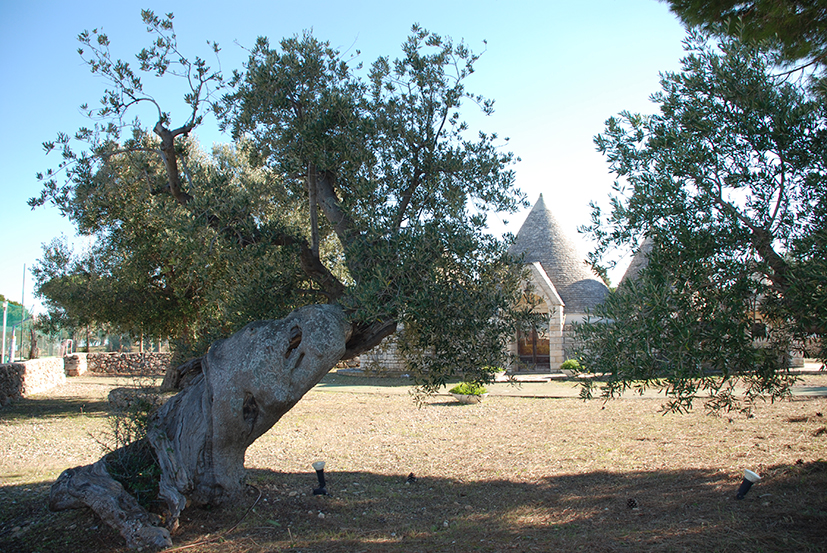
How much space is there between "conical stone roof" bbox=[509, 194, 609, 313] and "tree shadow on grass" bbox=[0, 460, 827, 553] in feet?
61.8

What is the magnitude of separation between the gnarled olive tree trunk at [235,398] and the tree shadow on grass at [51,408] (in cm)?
1029

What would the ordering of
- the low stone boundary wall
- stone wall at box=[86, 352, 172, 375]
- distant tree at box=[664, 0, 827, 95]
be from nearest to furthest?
distant tree at box=[664, 0, 827, 95] < the low stone boundary wall < stone wall at box=[86, 352, 172, 375]

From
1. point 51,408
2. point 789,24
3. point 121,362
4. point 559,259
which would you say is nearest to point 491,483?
point 789,24

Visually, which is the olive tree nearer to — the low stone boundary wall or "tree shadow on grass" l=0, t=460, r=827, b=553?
"tree shadow on grass" l=0, t=460, r=827, b=553

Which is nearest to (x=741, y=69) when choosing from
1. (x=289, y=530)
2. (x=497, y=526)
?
(x=497, y=526)

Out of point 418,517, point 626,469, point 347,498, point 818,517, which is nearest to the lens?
point 818,517

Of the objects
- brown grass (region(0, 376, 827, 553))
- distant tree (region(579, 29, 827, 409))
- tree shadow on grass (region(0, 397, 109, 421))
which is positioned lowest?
tree shadow on grass (region(0, 397, 109, 421))

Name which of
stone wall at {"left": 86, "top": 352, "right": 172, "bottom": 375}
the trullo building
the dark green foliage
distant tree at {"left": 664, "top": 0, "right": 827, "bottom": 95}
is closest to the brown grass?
the dark green foliage

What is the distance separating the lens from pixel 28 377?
1848cm

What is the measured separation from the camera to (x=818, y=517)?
6082mm

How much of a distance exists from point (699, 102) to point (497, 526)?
546 cm

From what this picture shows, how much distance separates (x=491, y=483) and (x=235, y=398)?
4.63 meters

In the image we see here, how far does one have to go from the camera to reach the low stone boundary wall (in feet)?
54.2

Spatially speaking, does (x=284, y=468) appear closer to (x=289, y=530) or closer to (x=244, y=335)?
(x=289, y=530)
